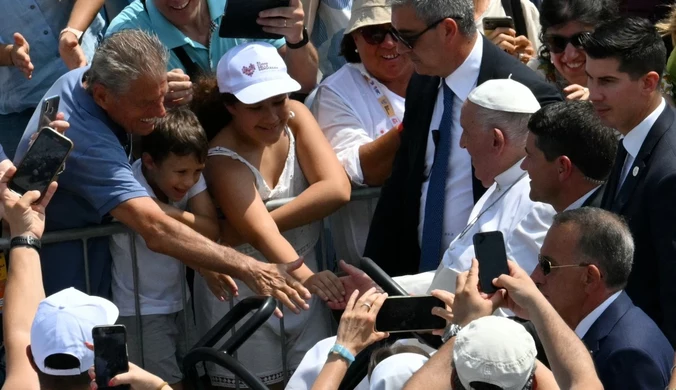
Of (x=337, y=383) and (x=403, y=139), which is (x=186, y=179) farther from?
(x=337, y=383)

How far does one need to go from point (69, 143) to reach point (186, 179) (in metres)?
0.87

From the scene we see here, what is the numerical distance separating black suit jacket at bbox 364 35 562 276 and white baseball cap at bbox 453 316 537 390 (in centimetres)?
215

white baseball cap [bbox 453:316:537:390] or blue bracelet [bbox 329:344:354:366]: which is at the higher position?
white baseball cap [bbox 453:316:537:390]

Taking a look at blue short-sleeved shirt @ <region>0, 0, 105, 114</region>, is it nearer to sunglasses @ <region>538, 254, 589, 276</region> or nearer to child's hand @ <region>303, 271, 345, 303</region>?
child's hand @ <region>303, 271, 345, 303</region>

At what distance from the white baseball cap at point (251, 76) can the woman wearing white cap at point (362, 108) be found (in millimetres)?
461

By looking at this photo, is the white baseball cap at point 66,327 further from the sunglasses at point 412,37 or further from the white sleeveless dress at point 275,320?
the sunglasses at point 412,37

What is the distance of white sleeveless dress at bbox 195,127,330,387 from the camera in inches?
247

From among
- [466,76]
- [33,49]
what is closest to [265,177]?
[466,76]

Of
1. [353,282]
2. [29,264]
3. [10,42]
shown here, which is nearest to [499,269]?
[353,282]

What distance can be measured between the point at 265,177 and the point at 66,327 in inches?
81.2

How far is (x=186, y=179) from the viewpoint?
19.8 feet

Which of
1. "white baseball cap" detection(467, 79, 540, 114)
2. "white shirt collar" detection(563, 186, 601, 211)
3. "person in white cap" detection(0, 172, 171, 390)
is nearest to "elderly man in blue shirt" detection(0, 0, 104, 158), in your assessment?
"person in white cap" detection(0, 172, 171, 390)

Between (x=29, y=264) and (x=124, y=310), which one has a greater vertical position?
(x=29, y=264)

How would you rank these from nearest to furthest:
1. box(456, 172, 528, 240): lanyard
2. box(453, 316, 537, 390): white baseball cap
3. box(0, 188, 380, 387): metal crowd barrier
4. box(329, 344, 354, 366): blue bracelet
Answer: box(453, 316, 537, 390): white baseball cap, box(329, 344, 354, 366): blue bracelet, box(456, 172, 528, 240): lanyard, box(0, 188, 380, 387): metal crowd barrier
